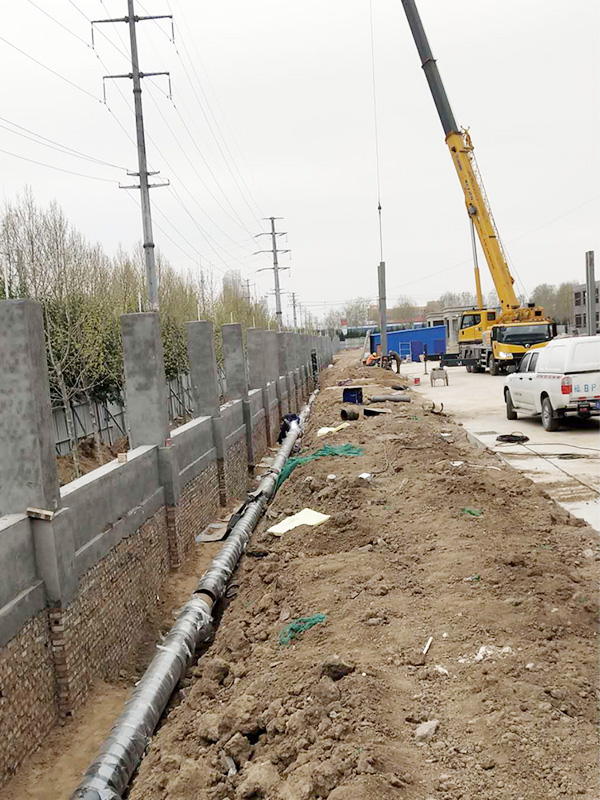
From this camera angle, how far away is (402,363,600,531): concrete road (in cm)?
1051

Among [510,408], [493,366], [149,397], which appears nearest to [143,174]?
[510,408]

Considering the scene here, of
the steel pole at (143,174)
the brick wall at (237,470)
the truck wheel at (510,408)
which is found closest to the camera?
the brick wall at (237,470)

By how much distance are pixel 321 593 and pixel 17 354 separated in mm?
3603

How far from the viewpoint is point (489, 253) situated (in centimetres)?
3028

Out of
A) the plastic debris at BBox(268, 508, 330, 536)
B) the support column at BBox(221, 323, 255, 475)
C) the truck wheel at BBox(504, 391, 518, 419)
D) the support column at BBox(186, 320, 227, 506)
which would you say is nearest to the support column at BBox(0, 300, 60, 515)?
the plastic debris at BBox(268, 508, 330, 536)

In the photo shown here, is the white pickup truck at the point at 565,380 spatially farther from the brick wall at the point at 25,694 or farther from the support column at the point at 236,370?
the brick wall at the point at 25,694

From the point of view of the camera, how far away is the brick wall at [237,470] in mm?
14996

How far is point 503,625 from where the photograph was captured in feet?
18.3

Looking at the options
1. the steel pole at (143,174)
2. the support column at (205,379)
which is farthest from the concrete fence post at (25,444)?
the steel pole at (143,174)

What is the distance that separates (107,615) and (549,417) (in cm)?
1141

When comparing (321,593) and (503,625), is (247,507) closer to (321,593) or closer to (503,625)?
(321,593)

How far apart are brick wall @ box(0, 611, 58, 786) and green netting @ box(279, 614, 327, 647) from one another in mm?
2026

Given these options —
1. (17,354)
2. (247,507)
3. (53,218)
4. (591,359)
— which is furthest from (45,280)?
(591,359)

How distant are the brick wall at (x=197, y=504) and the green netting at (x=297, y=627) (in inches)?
178
